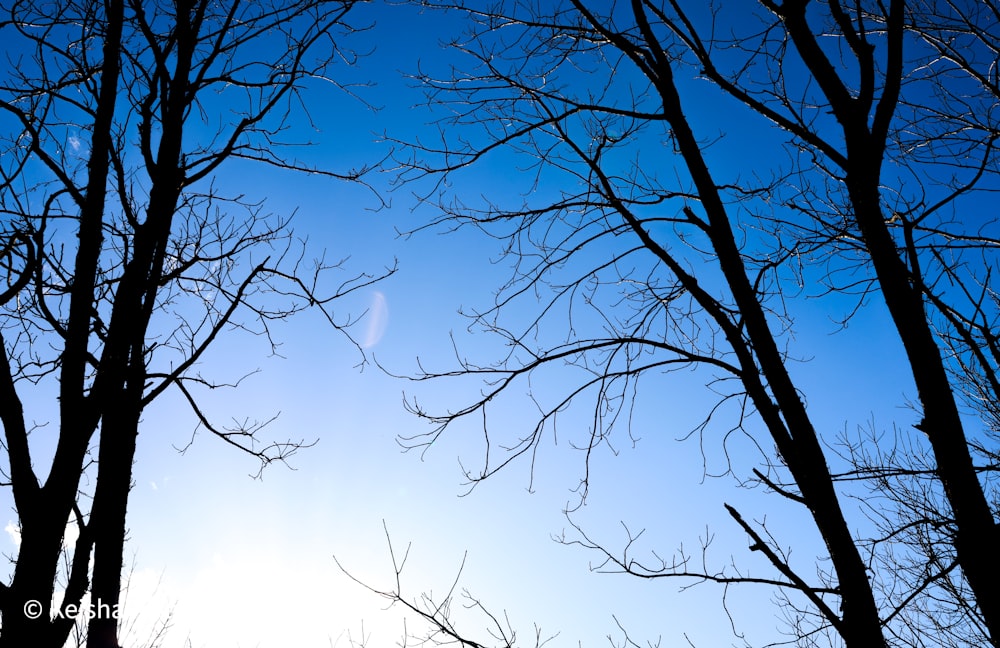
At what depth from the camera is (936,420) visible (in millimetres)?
2373

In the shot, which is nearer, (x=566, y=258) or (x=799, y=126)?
(x=799, y=126)

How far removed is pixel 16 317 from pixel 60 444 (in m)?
1.45

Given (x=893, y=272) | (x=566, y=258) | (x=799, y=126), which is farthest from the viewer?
(x=566, y=258)

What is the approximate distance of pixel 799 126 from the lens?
3.01 metres

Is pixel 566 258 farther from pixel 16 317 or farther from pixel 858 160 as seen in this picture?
pixel 16 317

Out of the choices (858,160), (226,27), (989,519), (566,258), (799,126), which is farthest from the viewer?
(226,27)

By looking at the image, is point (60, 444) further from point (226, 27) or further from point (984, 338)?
point (984, 338)

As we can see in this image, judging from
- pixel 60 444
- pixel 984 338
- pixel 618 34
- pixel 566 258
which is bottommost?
pixel 60 444

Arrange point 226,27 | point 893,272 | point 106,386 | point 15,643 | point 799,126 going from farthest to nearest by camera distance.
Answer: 1. point 226,27
2. point 799,126
3. point 893,272
4. point 106,386
5. point 15,643

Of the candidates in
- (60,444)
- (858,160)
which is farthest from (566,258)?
(60,444)

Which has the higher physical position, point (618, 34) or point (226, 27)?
point (226, 27)

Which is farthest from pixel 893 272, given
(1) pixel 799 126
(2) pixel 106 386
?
(2) pixel 106 386

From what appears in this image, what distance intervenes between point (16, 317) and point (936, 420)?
4.09 metres

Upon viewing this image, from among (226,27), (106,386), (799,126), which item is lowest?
(106,386)
